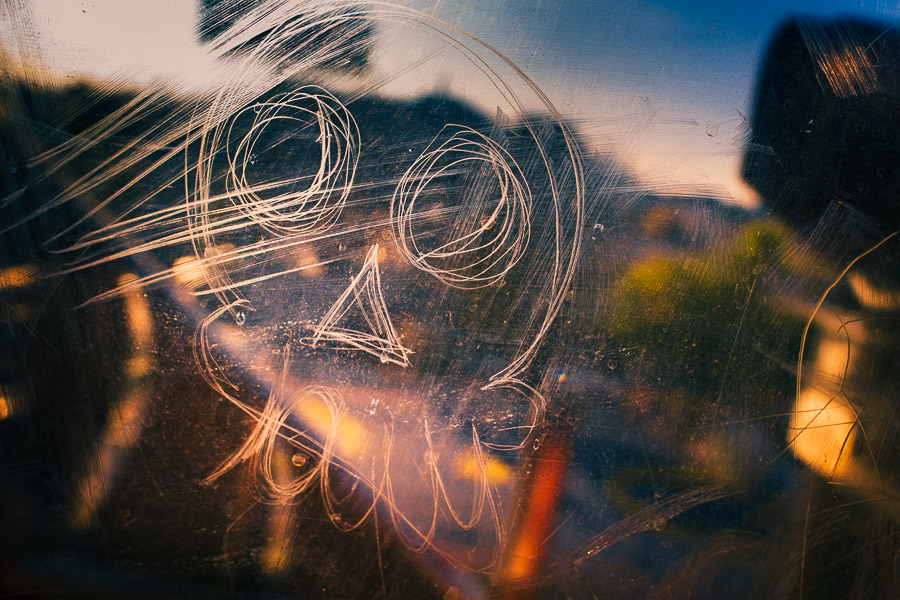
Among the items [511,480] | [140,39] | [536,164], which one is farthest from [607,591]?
[140,39]

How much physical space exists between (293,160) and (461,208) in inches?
19.0

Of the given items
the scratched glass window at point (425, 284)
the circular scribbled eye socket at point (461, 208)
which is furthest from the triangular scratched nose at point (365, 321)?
the circular scribbled eye socket at point (461, 208)

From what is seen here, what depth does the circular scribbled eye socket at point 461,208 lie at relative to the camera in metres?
1.11

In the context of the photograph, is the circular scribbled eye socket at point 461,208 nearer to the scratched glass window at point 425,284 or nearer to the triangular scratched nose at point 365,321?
the scratched glass window at point 425,284

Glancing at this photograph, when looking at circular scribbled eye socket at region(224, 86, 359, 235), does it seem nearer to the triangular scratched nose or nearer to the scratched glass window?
the scratched glass window

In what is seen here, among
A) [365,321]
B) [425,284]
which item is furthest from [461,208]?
[365,321]

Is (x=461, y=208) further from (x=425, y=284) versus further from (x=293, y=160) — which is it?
(x=293, y=160)

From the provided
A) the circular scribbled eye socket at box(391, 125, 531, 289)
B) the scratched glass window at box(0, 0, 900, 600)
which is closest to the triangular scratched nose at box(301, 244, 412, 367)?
the scratched glass window at box(0, 0, 900, 600)

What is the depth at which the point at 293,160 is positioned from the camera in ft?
3.59

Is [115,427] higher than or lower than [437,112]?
lower

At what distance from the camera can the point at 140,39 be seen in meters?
1.06

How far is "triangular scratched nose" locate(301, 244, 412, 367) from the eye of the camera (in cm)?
111

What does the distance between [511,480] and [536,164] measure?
921 millimetres

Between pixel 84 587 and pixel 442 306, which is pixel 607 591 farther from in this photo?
pixel 84 587
